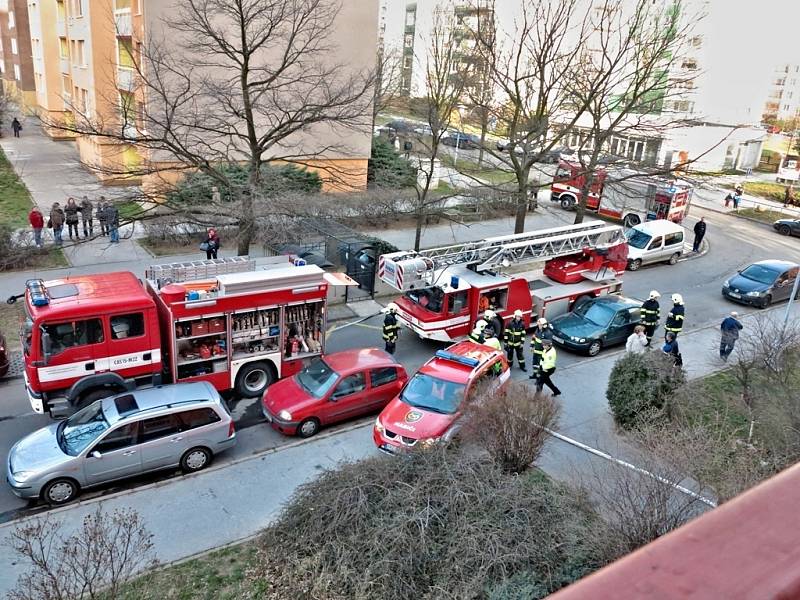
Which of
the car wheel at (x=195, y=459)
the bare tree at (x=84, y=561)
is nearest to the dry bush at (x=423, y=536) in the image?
the bare tree at (x=84, y=561)

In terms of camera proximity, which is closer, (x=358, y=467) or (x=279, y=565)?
(x=279, y=565)

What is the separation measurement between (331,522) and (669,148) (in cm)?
4690

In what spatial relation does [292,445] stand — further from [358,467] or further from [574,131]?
[574,131]

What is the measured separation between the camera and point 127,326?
39.0 ft

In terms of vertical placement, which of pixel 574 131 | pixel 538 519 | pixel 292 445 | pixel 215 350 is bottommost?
pixel 292 445

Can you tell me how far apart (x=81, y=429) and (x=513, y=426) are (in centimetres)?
653

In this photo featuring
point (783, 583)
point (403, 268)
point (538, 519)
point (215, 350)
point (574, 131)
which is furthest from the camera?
point (574, 131)

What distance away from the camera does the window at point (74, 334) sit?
37.0 ft

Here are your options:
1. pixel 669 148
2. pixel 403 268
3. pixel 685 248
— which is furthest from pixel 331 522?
pixel 669 148

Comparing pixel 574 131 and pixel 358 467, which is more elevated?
pixel 574 131

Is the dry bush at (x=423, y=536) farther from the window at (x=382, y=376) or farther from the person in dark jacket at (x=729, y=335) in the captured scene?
the person in dark jacket at (x=729, y=335)

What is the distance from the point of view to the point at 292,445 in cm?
1170

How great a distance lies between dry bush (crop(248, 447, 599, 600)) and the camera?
21.9 feet

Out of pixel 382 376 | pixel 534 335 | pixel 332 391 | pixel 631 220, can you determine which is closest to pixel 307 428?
pixel 332 391
